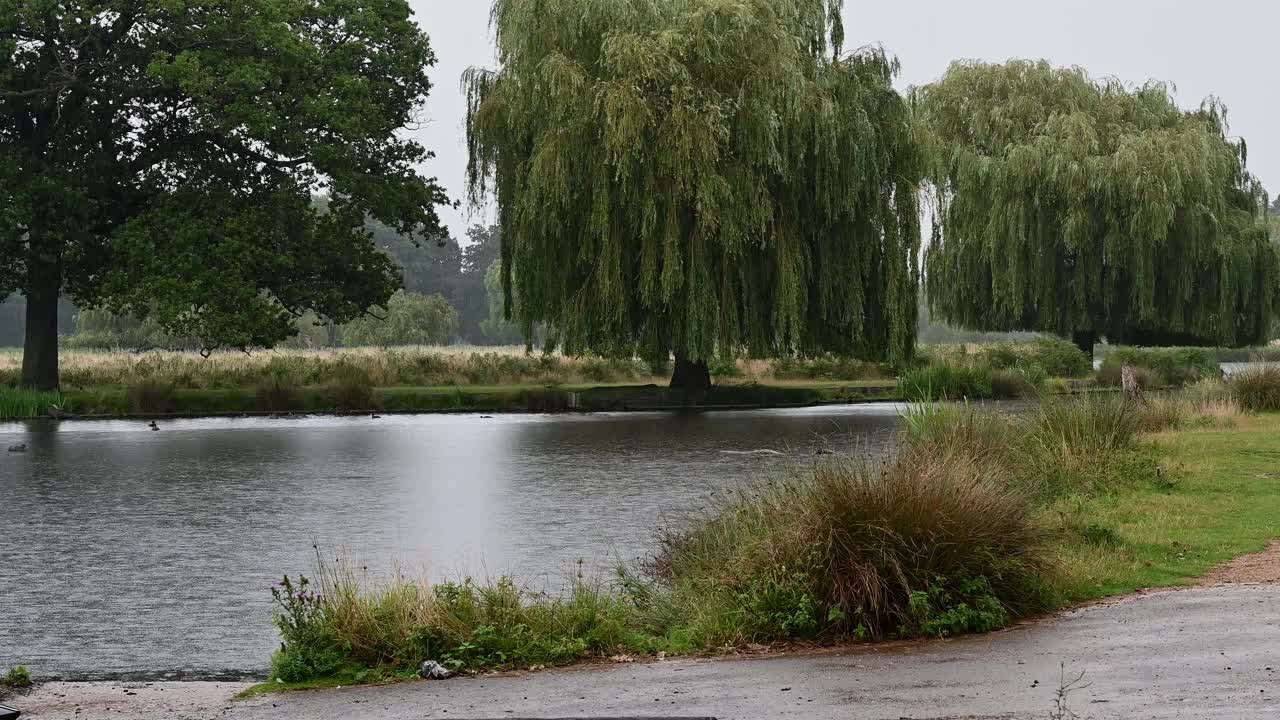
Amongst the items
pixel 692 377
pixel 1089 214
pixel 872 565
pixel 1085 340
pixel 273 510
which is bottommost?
pixel 273 510

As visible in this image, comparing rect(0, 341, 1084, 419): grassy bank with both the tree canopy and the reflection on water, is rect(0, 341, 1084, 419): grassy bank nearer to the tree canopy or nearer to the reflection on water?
the tree canopy

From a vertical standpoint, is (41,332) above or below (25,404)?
above

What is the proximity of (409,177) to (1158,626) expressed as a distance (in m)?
35.3

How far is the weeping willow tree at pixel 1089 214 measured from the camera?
148 ft

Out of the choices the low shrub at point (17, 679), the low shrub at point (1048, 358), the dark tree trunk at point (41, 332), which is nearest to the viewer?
the low shrub at point (17, 679)

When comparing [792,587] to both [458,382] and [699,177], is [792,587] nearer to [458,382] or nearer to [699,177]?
[699,177]

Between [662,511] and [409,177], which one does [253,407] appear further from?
→ [662,511]

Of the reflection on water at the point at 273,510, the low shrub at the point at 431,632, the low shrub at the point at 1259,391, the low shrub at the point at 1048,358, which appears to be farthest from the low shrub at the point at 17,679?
the low shrub at the point at 1048,358

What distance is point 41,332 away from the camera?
134 ft

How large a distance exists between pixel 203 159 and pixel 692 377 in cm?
1420

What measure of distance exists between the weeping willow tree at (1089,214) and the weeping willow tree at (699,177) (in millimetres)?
7999

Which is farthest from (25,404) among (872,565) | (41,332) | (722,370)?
(872,565)

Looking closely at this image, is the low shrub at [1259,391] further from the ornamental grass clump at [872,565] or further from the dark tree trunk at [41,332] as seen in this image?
the dark tree trunk at [41,332]

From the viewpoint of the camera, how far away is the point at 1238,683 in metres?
7.47
